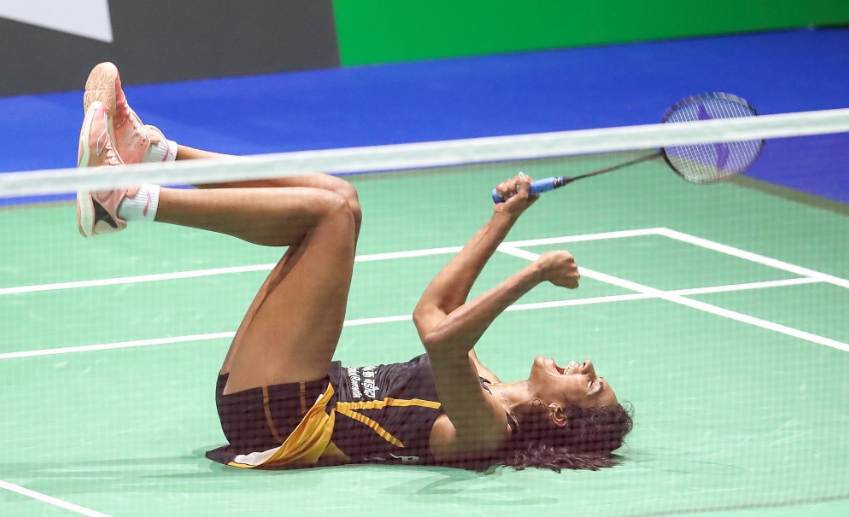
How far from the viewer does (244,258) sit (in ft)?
27.0

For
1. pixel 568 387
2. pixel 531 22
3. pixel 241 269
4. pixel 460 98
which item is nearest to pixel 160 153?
pixel 568 387

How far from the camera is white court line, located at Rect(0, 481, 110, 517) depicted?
4691 millimetres

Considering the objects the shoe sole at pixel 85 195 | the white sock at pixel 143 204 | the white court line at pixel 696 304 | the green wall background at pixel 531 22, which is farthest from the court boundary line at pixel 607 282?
the green wall background at pixel 531 22

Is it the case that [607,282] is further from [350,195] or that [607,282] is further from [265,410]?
[265,410]

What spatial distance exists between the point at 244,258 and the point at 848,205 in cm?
418

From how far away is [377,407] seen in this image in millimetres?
5035

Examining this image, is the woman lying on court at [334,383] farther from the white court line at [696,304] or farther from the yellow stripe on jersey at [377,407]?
the white court line at [696,304]

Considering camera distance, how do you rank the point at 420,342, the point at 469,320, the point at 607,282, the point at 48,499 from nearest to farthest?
1. the point at 469,320
2. the point at 48,499
3. the point at 420,342
4. the point at 607,282

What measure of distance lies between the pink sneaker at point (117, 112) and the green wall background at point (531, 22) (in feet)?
32.4

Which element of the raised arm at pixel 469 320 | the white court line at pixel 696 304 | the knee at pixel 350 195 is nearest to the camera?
the raised arm at pixel 469 320

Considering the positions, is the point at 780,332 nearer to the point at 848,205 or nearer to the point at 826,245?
the point at 826,245

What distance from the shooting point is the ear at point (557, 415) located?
4.89 m

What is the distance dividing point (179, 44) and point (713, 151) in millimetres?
10062

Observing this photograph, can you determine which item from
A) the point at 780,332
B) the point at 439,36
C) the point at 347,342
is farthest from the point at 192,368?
the point at 439,36
